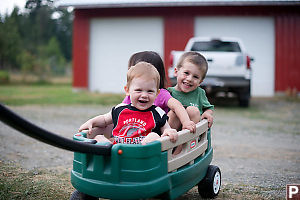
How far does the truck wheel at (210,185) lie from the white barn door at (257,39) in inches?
459

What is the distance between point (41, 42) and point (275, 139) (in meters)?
34.5

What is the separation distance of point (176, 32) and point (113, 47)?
2.75 m

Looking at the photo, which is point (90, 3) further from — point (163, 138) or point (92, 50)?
point (163, 138)

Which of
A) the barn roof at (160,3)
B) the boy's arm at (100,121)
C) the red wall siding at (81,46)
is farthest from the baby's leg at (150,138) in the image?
the red wall siding at (81,46)

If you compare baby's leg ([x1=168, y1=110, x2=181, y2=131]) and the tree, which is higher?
the tree

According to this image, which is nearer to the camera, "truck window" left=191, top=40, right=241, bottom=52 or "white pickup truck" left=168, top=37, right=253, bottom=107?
"white pickup truck" left=168, top=37, right=253, bottom=107

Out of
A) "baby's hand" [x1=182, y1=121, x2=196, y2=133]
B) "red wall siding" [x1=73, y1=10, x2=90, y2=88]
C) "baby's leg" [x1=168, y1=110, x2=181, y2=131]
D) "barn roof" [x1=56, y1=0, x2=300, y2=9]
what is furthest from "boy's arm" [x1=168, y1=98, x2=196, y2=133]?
"red wall siding" [x1=73, y1=10, x2=90, y2=88]

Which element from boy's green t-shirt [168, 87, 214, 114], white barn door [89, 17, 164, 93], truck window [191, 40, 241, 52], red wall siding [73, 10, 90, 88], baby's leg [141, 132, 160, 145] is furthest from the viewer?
red wall siding [73, 10, 90, 88]

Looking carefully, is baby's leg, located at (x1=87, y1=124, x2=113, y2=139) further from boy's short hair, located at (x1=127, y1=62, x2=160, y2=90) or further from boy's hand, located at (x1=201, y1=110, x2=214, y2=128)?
boy's hand, located at (x1=201, y1=110, x2=214, y2=128)

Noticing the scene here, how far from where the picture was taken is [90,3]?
48.4 ft

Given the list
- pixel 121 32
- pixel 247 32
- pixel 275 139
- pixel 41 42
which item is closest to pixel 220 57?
pixel 275 139

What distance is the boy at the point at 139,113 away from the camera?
8.97 ft

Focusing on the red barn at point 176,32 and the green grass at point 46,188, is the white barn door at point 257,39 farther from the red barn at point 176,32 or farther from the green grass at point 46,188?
the green grass at point 46,188

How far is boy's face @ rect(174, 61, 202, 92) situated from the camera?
135 inches
